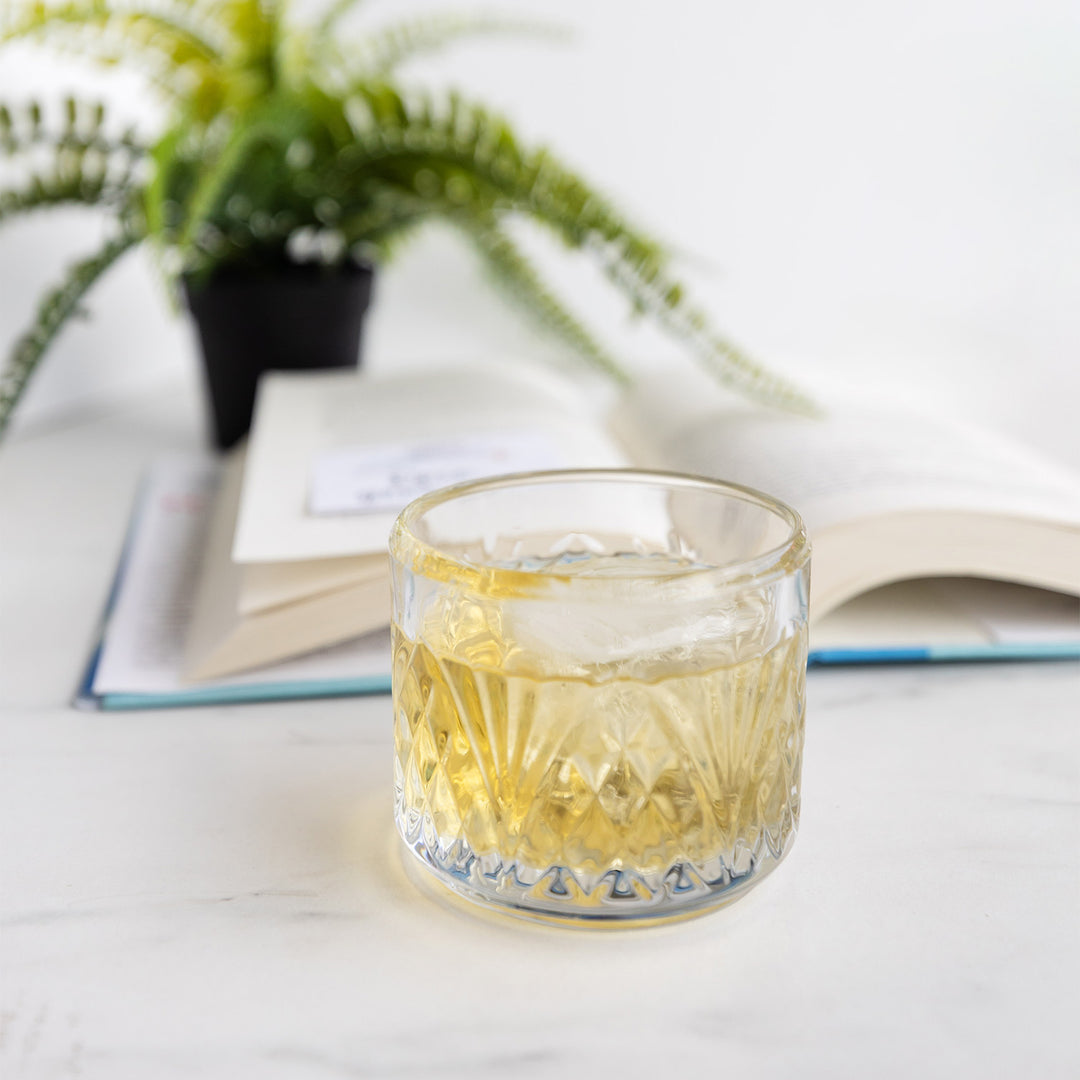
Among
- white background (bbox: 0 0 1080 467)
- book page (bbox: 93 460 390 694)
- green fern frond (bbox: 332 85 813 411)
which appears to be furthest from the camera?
white background (bbox: 0 0 1080 467)

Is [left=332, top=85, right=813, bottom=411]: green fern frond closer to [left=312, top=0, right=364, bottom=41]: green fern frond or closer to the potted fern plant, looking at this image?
the potted fern plant

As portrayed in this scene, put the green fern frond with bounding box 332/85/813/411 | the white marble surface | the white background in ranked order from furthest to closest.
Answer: the white background < the green fern frond with bounding box 332/85/813/411 < the white marble surface

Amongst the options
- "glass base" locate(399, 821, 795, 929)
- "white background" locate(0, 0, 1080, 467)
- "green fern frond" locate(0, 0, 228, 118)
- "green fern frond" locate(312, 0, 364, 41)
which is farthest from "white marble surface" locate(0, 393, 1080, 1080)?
"white background" locate(0, 0, 1080, 467)

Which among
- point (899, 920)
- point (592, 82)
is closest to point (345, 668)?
point (899, 920)

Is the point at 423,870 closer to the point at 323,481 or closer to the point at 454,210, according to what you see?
the point at 323,481

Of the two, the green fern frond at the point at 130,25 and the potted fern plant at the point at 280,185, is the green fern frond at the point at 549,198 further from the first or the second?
the green fern frond at the point at 130,25

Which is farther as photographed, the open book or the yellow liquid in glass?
the open book

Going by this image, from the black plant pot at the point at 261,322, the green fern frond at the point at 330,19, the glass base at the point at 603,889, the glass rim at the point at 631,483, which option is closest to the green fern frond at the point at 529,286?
the black plant pot at the point at 261,322
